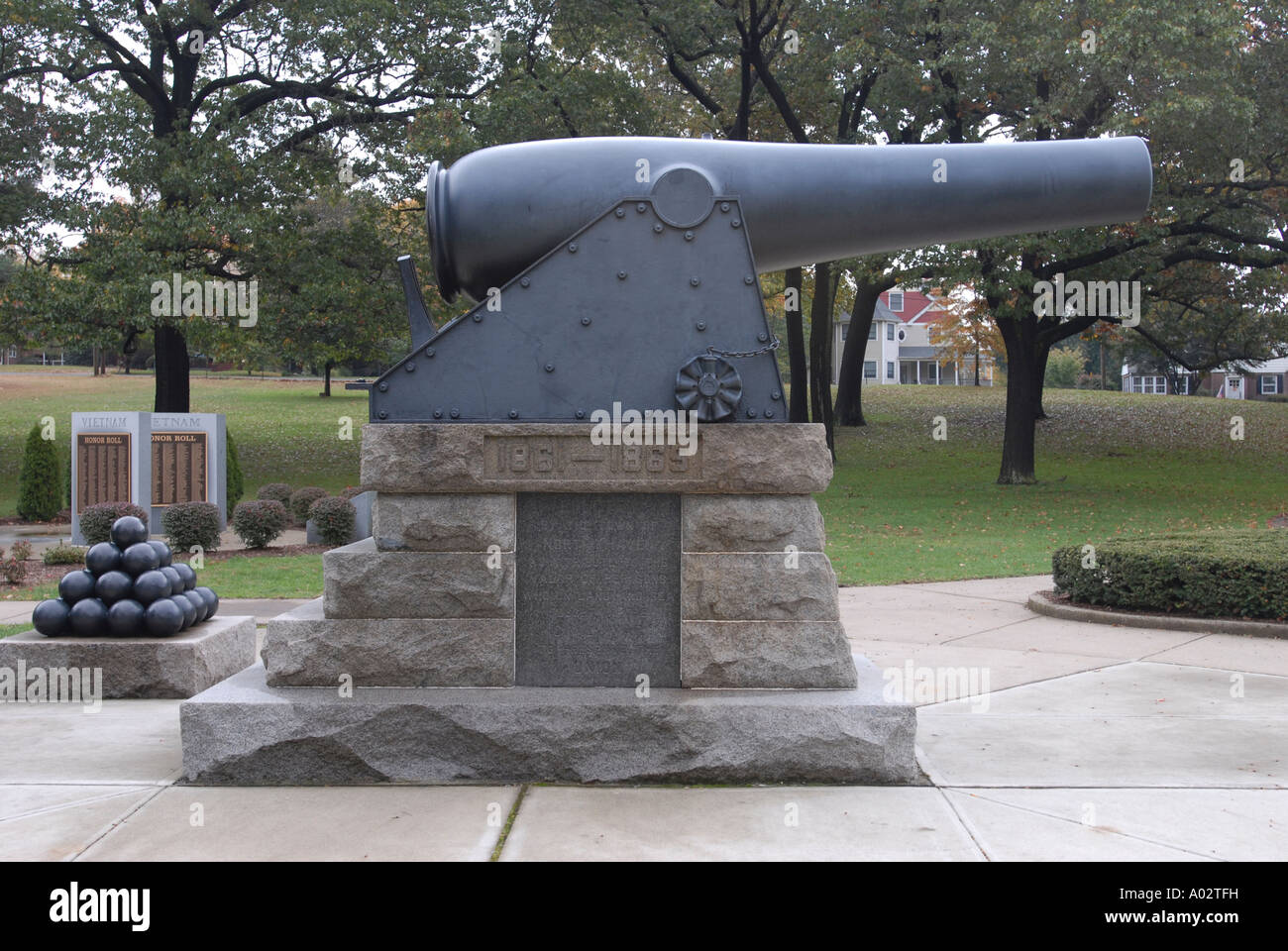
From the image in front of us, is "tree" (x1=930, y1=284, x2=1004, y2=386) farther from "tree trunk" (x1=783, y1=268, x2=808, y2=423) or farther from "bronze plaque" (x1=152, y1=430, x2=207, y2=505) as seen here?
"bronze plaque" (x1=152, y1=430, x2=207, y2=505)

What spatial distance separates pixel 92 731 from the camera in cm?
543

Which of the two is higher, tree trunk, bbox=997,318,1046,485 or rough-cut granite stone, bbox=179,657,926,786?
tree trunk, bbox=997,318,1046,485

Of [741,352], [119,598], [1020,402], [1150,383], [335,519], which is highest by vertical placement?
[1150,383]

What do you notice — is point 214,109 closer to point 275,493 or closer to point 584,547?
point 275,493

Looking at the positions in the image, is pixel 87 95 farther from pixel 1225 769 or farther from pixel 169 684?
pixel 1225 769

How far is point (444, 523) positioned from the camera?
4.55m

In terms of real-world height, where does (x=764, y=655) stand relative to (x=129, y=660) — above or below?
above

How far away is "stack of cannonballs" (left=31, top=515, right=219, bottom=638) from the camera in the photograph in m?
6.09

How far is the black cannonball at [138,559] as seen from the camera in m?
6.12

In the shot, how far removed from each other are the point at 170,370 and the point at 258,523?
30.5 feet

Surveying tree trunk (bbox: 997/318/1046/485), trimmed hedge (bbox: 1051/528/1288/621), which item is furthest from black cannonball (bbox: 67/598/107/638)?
tree trunk (bbox: 997/318/1046/485)

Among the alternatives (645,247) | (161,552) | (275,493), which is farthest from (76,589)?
(275,493)

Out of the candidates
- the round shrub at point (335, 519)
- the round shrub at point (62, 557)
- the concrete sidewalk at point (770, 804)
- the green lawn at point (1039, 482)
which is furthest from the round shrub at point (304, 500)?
the concrete sidewalk at point (770, 804)

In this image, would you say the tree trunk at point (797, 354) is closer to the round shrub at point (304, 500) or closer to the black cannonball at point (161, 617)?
the round shrub at point (304, 500)
